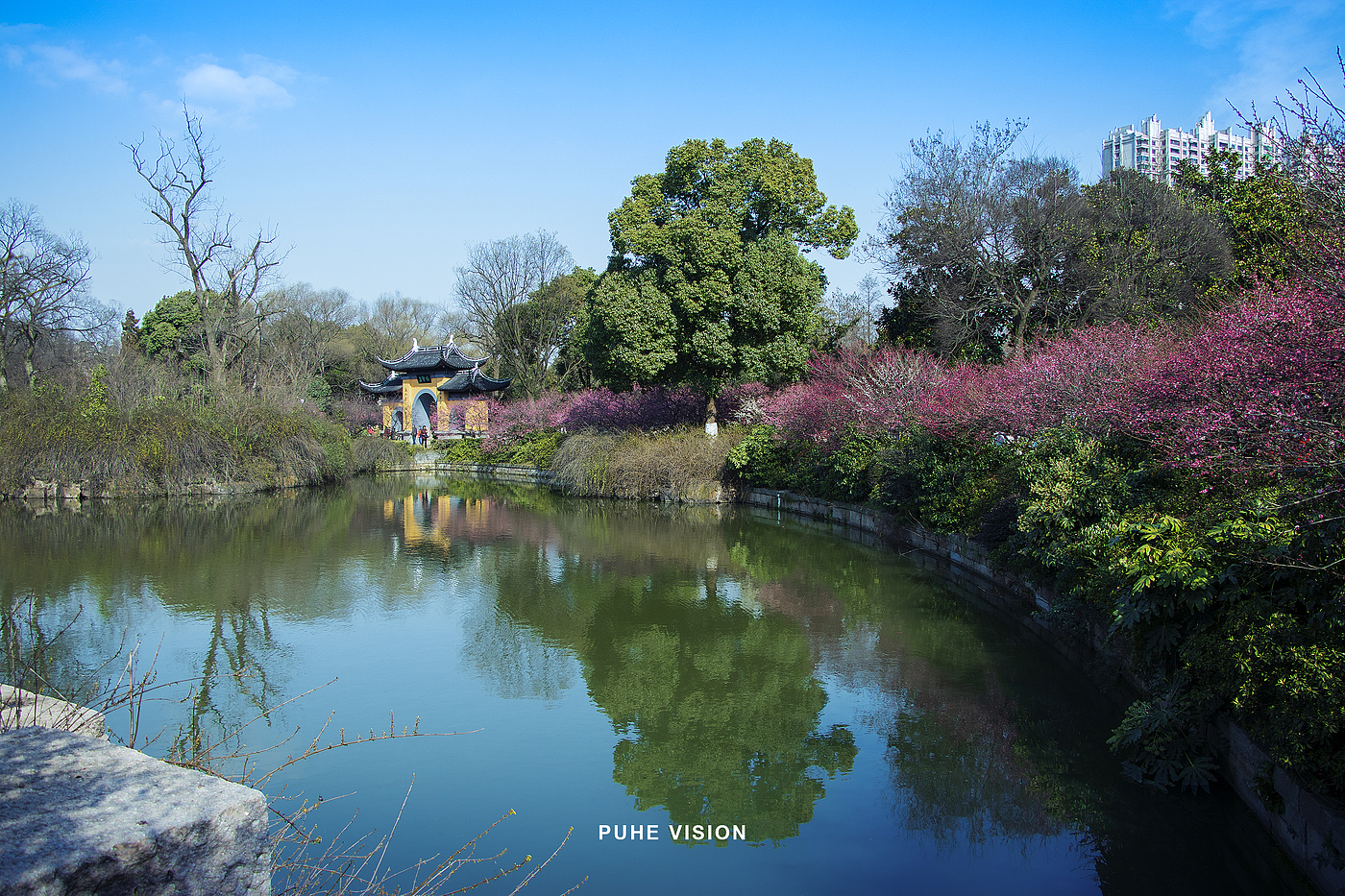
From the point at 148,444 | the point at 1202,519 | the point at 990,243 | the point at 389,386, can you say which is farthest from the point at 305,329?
the point at 1202,519

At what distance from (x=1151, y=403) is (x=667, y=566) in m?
6.37

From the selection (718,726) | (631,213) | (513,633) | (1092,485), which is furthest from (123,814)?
(631,213)

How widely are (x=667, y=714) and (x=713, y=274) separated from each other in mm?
12998

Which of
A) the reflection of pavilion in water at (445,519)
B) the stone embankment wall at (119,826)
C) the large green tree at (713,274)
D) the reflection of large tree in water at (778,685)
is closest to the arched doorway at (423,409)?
the reflection of pavilion in water at (445,519)

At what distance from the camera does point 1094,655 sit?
638 cm

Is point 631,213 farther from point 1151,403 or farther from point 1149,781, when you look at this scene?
point 1149,781

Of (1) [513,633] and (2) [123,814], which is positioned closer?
(2) [123,814]

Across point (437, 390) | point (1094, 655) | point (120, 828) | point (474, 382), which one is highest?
point (474, 382)

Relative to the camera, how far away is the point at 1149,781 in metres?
4.57

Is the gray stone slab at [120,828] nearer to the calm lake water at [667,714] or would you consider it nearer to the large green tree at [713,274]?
the calm lake water at [667,714]

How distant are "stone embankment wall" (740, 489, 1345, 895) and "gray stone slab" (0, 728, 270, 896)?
3.93 m

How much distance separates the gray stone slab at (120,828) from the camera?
182 cm

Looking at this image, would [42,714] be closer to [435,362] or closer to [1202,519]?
[1202,519]

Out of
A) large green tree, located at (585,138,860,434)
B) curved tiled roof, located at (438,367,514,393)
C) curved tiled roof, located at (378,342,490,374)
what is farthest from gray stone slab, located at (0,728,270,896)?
curved tiled roof, located at (378,342,490,374)
